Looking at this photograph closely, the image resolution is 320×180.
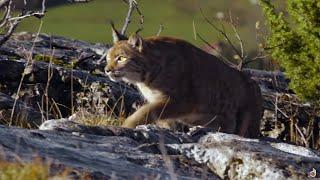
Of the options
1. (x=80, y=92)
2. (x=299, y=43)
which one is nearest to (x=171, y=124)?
(x=80, y=92)

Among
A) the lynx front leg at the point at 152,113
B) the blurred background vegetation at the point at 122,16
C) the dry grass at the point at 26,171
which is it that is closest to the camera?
the dry grass at the point at 26,171

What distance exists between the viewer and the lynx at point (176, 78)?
10914 millimetres

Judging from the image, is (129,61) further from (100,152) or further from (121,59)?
(100,152)

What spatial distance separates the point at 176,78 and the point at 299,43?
301cm

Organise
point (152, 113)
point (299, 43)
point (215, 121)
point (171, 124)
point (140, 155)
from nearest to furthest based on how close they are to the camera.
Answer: point (140, 155) < point (152, 113) < point (171, 124) < point (215, 121) < point (299, 43)

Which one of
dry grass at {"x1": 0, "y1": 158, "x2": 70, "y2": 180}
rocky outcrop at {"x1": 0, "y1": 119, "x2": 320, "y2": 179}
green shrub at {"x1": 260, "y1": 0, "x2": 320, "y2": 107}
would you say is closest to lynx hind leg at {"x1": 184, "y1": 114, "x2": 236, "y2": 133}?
green shrub at {"x1": 260, "y1": 0, "x2": 320, "y2": 107}

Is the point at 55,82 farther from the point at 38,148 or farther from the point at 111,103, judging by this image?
the point at 38,148

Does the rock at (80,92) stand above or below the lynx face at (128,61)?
below

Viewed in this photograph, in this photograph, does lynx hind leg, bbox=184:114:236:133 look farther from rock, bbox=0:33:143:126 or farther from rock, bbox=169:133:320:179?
rock, bbox=169:133:320:179

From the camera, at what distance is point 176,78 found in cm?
1109

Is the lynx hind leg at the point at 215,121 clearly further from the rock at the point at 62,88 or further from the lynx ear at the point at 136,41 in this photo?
the lynx ear at the point at 136,41

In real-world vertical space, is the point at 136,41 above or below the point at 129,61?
above

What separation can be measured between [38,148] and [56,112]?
5328 millimetres

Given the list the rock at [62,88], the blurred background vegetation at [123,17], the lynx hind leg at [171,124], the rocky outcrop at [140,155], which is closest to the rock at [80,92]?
the rock at [62,88]
